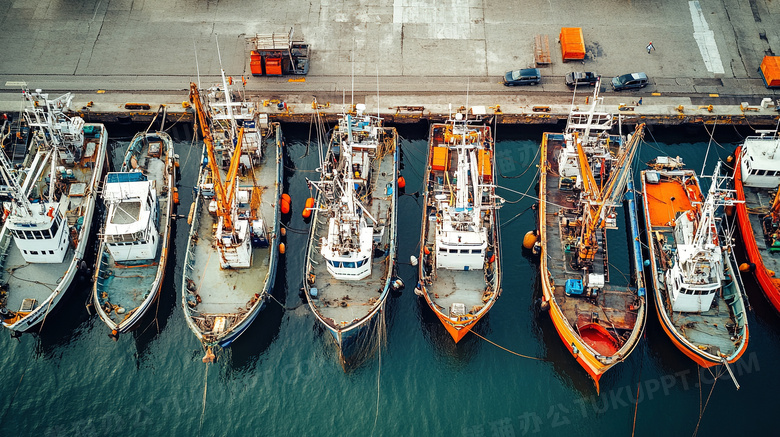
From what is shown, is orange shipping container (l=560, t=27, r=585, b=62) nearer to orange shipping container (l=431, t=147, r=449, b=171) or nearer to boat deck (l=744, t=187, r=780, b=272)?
orange shipping container (l=431, t=147, r=449, b=171)

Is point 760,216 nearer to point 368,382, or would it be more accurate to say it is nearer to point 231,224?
point 368,382

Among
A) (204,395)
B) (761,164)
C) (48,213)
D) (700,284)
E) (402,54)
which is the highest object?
(402,54)

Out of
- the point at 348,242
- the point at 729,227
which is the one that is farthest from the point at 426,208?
the point at 729,227

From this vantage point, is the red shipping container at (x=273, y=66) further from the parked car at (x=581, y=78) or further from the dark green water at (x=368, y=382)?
the parked car at (x=581, y=78)

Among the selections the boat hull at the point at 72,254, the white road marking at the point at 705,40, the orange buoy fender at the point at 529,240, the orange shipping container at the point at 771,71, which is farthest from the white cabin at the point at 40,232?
the orange shipping container at the point at 771,71

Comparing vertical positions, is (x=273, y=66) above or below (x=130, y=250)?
above

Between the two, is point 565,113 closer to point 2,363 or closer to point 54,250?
point 54,250

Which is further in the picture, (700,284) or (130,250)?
(130,250)

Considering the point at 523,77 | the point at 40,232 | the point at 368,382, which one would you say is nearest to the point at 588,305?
the point at 368,382

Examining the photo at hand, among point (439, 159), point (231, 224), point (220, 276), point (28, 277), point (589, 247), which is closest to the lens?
point (231, 224)
